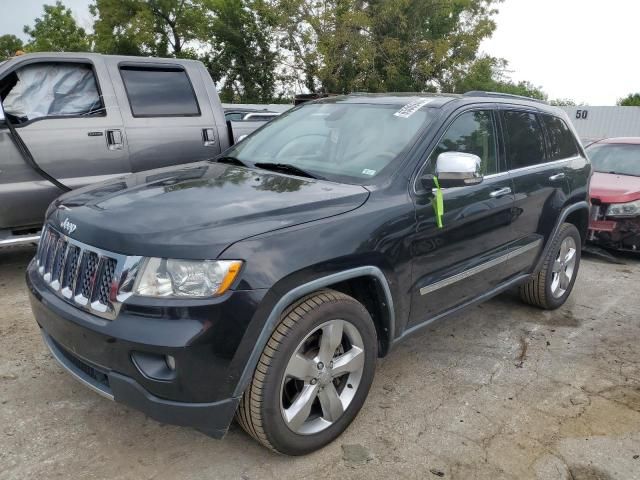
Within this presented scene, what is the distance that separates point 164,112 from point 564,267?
402cm

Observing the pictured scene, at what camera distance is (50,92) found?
16.1 ft

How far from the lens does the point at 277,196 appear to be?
8.68 feet

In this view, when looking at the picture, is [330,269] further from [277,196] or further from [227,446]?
[227,446]

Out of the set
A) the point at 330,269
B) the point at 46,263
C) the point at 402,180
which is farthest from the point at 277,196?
the point at 46,263

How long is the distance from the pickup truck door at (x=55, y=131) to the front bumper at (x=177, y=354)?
2830 millimetres

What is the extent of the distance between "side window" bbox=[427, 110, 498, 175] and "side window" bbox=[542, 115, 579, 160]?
873mm

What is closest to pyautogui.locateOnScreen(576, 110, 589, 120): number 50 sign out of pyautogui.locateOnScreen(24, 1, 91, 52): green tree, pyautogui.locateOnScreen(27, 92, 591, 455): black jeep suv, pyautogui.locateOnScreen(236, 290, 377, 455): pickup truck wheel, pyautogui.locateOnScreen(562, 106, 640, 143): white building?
pyautogui.locateOnScreen(562, 106, 640, 143): white building

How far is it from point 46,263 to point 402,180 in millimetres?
1872

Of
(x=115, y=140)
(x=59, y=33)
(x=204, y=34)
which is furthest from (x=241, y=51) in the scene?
(x=115, y=140)

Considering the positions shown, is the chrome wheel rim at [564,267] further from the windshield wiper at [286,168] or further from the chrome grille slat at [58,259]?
the chrome grille slat at [58,259]

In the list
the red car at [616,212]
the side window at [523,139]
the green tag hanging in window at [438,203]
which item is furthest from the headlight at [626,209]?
the green tag hanging in window at [438,203]

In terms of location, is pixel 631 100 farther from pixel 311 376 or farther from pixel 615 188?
pixel 311 376

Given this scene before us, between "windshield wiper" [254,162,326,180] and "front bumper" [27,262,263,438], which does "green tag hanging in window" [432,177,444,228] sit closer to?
"windshield wiper" [254,162,326,180]

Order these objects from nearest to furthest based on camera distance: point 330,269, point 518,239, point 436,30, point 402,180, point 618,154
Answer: point 330,269
point 402,180
point 518,239
point 618,154
point 436,30
